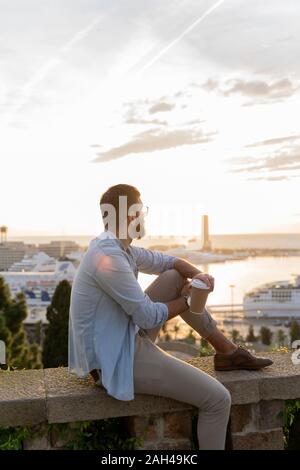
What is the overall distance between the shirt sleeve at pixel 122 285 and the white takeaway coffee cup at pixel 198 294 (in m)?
0.27

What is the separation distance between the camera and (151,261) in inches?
139

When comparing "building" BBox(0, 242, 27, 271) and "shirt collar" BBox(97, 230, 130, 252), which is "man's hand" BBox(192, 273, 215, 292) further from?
"building" BBox(0, 242, 27, 271)

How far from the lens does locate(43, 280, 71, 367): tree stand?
18797mm

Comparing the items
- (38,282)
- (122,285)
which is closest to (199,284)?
(122,285)

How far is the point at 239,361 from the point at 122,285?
97cm

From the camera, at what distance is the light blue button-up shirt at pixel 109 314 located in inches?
114

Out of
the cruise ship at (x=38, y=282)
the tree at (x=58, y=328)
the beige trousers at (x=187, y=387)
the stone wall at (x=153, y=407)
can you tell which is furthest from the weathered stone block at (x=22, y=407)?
the cruise ship at (x=38, y=282)

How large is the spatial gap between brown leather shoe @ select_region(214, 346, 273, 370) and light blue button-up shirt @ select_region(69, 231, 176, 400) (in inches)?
23.7

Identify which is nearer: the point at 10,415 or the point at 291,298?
the point at 10,415

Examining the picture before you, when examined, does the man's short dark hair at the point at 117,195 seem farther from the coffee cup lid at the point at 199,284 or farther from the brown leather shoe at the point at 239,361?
the brown leather shoe at the point at 239,361
